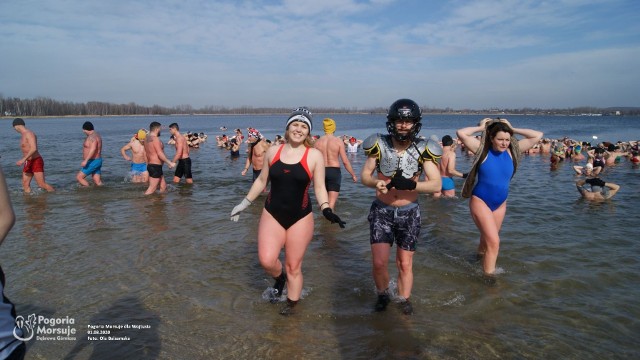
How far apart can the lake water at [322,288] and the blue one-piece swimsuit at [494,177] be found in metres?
1.19

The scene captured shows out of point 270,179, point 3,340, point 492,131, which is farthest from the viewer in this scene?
point 492,131

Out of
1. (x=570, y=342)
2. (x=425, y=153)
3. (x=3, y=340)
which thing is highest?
(x=425, y=153)

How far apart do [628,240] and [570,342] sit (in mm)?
4457

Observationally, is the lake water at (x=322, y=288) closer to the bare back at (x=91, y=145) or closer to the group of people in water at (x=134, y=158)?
the group of people in water at (x=134, y=158)

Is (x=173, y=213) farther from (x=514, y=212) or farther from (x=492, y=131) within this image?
(x=514, y=212)

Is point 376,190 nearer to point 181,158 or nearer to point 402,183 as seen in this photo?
point 402,183

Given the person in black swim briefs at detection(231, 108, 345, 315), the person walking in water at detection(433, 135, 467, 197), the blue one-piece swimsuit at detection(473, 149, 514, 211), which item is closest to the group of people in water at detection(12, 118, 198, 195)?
the person in black swim briefs at detection(231, 108, 345, 315)

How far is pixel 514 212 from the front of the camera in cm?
934

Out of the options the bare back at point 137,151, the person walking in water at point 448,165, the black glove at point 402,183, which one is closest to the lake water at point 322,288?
the person walking in water at point 448,165

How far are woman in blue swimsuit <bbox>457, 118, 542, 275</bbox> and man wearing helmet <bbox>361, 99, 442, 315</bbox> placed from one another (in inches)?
56.0

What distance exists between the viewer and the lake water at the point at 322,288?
155 inches

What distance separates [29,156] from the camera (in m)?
10.5

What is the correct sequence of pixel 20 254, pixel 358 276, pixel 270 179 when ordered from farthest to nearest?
pixel 20 254, pixel 358 276, pixel 270 179

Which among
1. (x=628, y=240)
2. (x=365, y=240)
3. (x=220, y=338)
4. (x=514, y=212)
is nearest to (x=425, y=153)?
(x=220, y=338)
